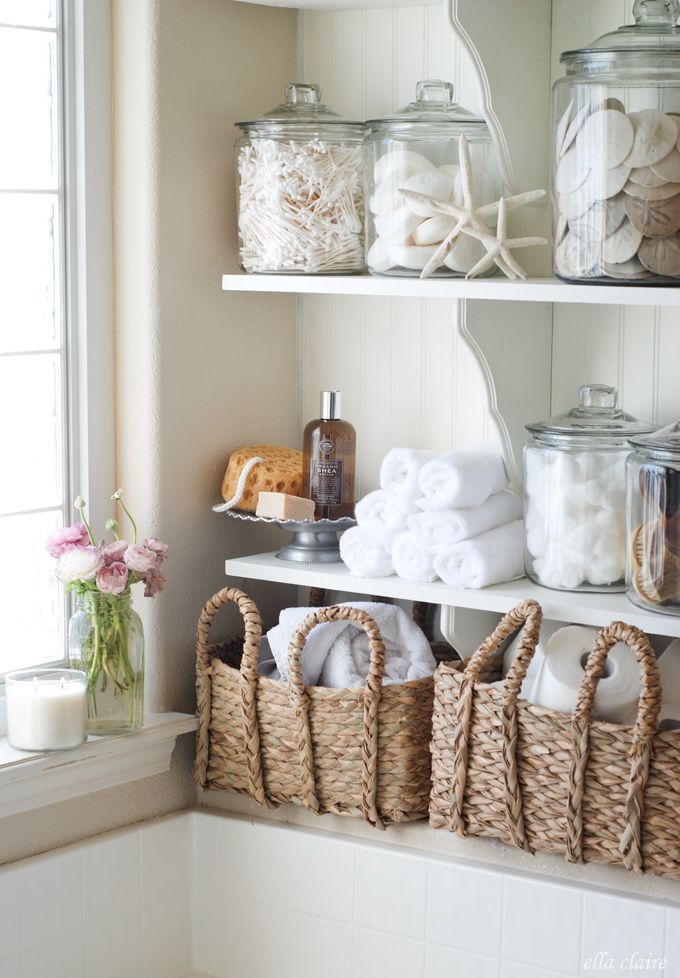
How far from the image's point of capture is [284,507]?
1776mm

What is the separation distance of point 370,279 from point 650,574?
20.0 inches

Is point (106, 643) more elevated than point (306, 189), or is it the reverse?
point (306, 189)

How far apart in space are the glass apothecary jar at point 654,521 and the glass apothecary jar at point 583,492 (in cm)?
4

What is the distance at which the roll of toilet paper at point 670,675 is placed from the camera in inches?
60.5

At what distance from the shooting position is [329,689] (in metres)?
1.67

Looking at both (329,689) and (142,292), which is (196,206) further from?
(329,689)

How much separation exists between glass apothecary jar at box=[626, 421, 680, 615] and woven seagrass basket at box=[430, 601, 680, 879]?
0.31ft

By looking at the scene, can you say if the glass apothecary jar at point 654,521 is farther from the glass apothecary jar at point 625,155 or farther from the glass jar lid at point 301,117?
the glass jar lid at point 301,117

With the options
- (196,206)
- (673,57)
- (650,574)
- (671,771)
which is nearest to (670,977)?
(671,771)

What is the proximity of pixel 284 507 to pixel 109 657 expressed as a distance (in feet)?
1.00

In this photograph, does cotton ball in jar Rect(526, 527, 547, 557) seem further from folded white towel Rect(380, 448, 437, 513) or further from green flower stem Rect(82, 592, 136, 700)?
green flower stem Rect(82, 592, 136, 700)

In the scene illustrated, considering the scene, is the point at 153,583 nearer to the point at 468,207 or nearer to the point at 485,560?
the point at 485,560

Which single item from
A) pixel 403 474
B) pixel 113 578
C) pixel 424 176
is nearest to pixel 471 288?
pixel 424 176

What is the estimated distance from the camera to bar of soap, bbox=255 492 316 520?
1.78 m
